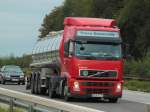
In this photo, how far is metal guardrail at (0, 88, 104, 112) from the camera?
12.3 metres

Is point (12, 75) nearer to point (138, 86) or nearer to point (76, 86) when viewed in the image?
point (138, 86)

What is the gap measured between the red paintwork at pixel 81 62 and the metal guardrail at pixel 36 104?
762 centimetres

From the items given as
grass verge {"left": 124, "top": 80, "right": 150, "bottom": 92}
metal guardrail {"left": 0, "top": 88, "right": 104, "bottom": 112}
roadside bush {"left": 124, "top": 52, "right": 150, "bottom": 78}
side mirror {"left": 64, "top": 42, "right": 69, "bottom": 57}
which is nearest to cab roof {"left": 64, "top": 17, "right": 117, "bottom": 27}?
side mirror {"left": 64, "top": 42, "right": 69, "bottom": 57}

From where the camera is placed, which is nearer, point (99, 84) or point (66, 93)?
point (99, 84)

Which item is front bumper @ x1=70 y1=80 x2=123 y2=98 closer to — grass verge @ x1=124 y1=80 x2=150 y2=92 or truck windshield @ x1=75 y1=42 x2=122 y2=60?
truck windshield @ x1=75 y1=42 x2=122 y2=60

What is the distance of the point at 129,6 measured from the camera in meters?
87.2

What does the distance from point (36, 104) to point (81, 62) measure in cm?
1225

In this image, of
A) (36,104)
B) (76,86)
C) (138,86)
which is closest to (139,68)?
(138,86)

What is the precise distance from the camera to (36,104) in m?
14.6

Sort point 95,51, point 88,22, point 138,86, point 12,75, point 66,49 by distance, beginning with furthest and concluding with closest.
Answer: point 12,75 → point 138,86 → point 88,22 → point 66,49 → point 95,51

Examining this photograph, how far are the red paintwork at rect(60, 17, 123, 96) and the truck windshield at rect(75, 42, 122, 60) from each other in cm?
20

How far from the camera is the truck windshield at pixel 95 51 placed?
1056 inches

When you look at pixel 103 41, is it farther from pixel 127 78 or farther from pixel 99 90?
pixel 127 78

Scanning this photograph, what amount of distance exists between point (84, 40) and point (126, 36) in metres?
61.9
